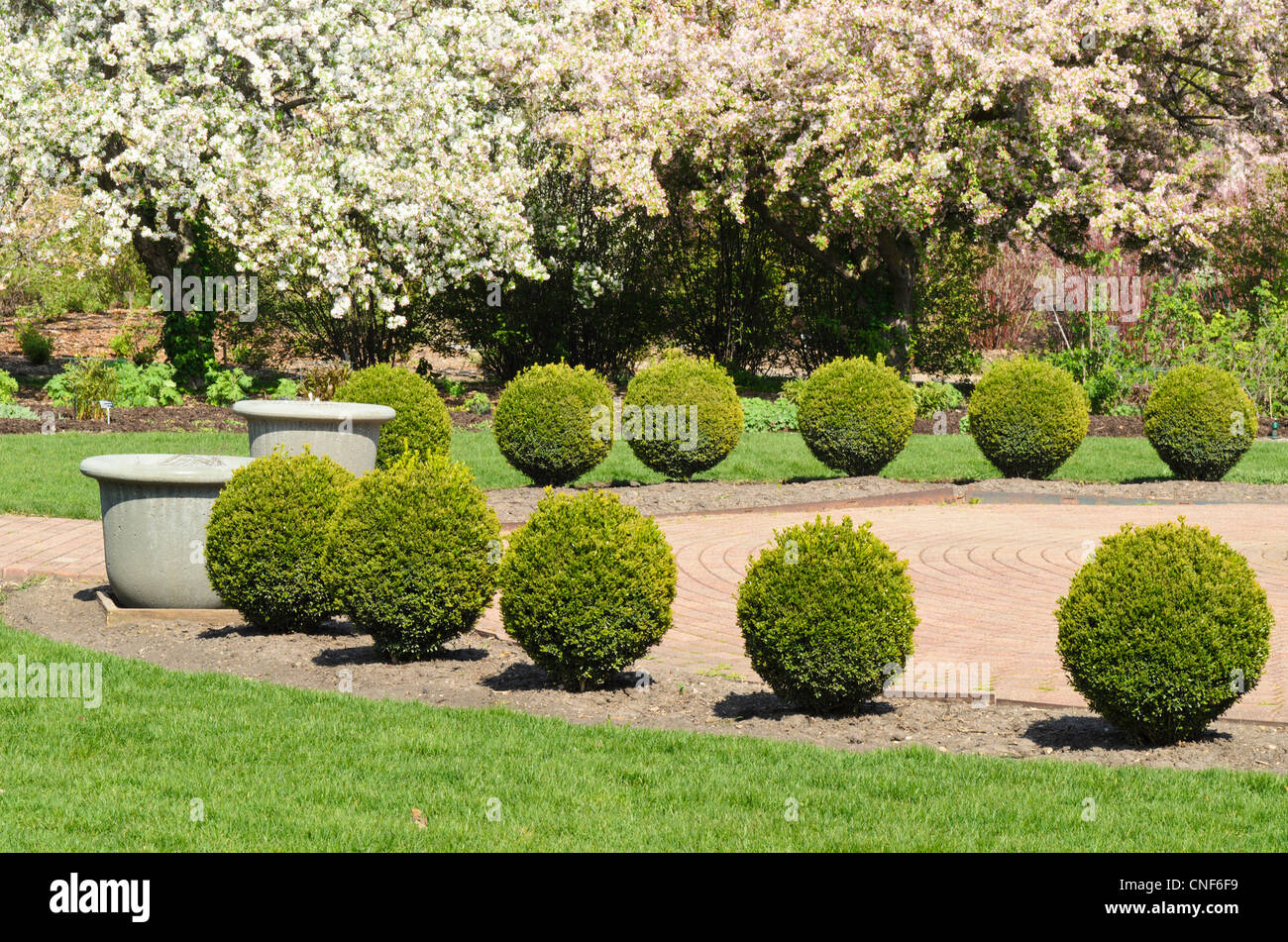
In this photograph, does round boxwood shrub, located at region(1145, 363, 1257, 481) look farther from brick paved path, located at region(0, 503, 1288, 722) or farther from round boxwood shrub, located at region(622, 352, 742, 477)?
round boxwood shrub, located at region(622, 352, 742, 477)

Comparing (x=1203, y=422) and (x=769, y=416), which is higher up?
(x=1203, y=422)

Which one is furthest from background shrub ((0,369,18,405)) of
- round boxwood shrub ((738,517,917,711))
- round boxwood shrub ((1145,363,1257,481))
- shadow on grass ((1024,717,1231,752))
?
shadow on grass ((1024,717,1231,752))

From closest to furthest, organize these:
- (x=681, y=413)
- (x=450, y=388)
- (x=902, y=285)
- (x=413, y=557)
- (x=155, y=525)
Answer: (x=413, y=557) < (x=155, y=525) < (x=681, y=413) < (x=450, y=388) < (x=902, y=285)

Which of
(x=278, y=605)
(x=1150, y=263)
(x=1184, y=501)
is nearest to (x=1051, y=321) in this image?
(x=1150, y=263)

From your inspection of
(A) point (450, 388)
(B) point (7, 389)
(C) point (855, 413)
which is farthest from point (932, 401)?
(B) point (7, 389)

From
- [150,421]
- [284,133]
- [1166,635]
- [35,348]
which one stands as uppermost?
[284,133]

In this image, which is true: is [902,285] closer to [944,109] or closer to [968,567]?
[944,109]

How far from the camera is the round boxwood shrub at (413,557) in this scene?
27.2 feet

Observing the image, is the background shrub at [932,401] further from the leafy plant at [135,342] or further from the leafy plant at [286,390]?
the leafy plant at [135,342]

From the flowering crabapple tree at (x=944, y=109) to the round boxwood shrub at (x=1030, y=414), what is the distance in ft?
18.2

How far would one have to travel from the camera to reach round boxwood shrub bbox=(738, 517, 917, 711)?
23.7 feet

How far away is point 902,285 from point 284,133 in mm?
11116

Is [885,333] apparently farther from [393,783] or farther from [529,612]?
[393,783]

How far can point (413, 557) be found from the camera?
8289 mm
